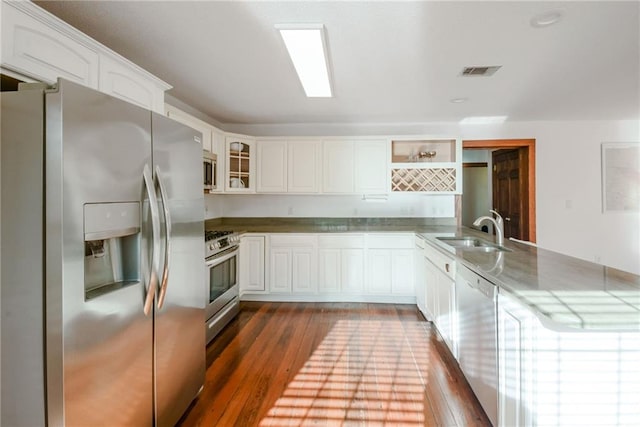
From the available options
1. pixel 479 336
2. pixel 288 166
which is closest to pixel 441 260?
pixel 479 336

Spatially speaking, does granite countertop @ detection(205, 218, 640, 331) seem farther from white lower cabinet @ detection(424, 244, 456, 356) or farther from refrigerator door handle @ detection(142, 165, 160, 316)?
refrigerator door handle @ detection(142, 165, 160, 316)

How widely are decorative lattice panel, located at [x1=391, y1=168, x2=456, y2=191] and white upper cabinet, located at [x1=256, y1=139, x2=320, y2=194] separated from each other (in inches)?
41.8

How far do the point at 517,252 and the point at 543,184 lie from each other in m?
2.90

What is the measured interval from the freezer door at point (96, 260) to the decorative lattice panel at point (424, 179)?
10.8 ft

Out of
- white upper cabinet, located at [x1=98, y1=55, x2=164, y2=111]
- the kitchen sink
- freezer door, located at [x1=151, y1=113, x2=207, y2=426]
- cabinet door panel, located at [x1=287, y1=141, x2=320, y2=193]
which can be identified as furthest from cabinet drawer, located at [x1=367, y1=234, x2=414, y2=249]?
white upper cabinet, located at [x1=98, y1=55, x2=164, y2=111]

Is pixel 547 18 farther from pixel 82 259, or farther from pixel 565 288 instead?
pixel 82 259

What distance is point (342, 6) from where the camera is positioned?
1728 millimetres

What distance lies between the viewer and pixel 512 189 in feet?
16.2

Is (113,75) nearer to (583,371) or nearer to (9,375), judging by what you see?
(9,375)

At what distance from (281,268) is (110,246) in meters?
2.67

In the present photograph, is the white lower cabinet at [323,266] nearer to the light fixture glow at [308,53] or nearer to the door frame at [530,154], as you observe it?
the light fixture glow at [308,53]

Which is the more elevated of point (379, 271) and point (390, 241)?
point (390, 241)

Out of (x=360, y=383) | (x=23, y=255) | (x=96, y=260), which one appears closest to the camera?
(x=23, y=255)

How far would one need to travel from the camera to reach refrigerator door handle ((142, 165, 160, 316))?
4.66 feet
